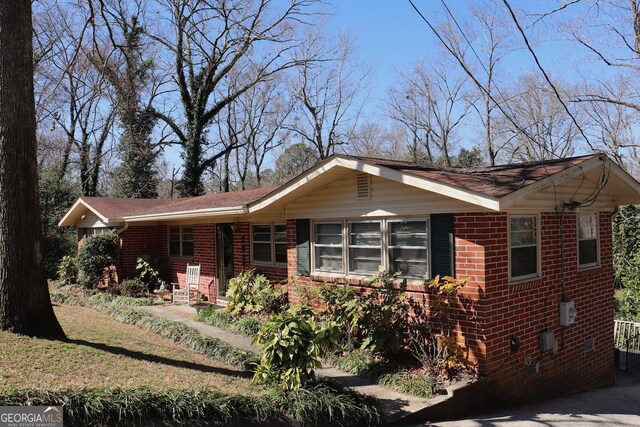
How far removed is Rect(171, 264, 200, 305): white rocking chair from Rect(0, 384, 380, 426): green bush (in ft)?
26.7

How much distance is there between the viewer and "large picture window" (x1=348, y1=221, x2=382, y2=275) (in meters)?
8.52

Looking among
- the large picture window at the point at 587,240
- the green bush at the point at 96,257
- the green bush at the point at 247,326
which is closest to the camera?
the large picture window at the point at 587,240

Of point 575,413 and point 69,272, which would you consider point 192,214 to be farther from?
point 575,413

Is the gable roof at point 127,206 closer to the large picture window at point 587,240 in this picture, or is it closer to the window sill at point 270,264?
the window sill at point 270,264

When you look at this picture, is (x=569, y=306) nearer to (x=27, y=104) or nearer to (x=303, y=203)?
(x=303, y=203)

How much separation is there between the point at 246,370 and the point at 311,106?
104 feet

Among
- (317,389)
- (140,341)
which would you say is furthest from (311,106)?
(317,389)

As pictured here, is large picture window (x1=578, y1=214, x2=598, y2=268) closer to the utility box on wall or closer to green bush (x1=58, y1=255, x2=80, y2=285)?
the utility box on wall

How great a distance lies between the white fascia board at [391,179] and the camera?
6.37m

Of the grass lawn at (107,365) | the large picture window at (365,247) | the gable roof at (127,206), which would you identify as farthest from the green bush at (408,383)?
the gable roof at (127,206)

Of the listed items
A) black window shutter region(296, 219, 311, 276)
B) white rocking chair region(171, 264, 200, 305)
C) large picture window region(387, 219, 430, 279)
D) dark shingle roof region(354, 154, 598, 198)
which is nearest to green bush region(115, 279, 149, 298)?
white rocking chair region(171, 264, 200, 305)

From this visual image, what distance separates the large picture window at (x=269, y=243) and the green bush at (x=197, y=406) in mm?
5606

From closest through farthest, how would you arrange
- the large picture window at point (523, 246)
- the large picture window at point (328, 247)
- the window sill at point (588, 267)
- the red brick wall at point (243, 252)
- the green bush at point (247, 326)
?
1. the large picture window at point (523, 246)
2. the window sill at point (588, 267)
3. the large picture window at point (328, 247)
4. the green bush at point (247, 326)
5. the red brick wall at point (243, 252)

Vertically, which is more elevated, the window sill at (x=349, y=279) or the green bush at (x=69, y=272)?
the window sill at (x=349, y=279)
